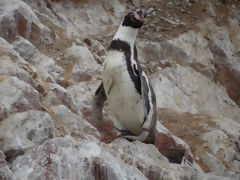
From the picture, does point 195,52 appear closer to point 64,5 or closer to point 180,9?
point 180,9

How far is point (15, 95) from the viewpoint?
475cm

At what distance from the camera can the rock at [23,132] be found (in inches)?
155

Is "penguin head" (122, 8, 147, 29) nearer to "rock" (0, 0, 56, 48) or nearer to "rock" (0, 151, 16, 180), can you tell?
"rock" (0, 151, 16, 180)

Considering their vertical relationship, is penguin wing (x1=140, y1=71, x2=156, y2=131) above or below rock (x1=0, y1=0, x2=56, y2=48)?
above

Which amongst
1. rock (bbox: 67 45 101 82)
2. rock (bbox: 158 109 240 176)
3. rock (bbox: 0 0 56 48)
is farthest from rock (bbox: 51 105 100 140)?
rock (bbox: 158 109 240 176)

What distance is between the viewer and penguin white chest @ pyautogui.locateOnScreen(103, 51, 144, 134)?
4809 millimetres

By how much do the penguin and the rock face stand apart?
0.34 metres

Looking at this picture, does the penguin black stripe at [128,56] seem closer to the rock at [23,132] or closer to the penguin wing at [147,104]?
the penguin wing at [147,104]

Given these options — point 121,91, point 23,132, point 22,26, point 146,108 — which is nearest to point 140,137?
point 146,108

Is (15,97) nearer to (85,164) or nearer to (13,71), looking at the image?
(13,71)

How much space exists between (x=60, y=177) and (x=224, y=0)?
9537 mm

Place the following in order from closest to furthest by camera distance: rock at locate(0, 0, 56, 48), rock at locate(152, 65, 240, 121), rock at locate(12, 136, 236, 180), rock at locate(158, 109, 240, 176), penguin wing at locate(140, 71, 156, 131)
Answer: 1. rock at locate(12, 136, 236, 180)
2. penguin wing at locate(140, 71, 156, 131)
3. rock at locate(0, 0, 56, 48)
4. rock at locate(158, 109, 240, 176)
5. rock at locate(152, 65, 240, 121)

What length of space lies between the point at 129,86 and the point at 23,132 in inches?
46.3

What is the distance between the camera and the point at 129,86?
4828 mm
